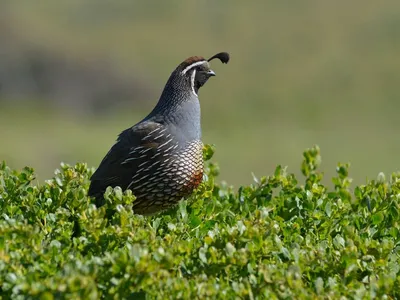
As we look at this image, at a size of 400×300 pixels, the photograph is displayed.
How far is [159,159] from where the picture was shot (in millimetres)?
4699

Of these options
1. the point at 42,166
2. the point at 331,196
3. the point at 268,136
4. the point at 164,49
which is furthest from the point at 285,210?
the point at 164,49

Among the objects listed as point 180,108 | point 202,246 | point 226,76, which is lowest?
point 202,246

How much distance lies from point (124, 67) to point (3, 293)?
12.2m

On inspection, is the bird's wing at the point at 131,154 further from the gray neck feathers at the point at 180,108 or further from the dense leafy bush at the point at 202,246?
the dense leafy bush at the point at 202,246

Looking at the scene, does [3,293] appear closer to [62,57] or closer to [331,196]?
[331,196]

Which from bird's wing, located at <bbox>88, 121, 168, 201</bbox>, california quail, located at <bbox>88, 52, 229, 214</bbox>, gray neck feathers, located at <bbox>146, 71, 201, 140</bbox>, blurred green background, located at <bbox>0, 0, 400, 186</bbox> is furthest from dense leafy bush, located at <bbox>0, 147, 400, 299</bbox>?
blurred green background, located at <bbox>0, 0, 400, 186</bbox>

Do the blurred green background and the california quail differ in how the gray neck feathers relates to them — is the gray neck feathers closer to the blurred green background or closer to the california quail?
the california quail

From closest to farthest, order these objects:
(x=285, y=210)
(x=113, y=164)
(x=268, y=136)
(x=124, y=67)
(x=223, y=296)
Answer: (x=223, y=296)
(x=285, y=210)
(x=113, y=164)
(x=268, y=136)
(x=124, y=67)

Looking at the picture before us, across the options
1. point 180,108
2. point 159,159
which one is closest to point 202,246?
point 159,159

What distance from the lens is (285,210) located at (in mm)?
4078

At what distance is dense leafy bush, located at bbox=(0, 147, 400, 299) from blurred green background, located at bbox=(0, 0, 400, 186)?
6.89 m

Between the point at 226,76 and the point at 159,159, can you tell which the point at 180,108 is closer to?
the point at 159,159

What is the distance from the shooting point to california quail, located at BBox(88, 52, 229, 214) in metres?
4.52

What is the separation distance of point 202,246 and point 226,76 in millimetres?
12256
